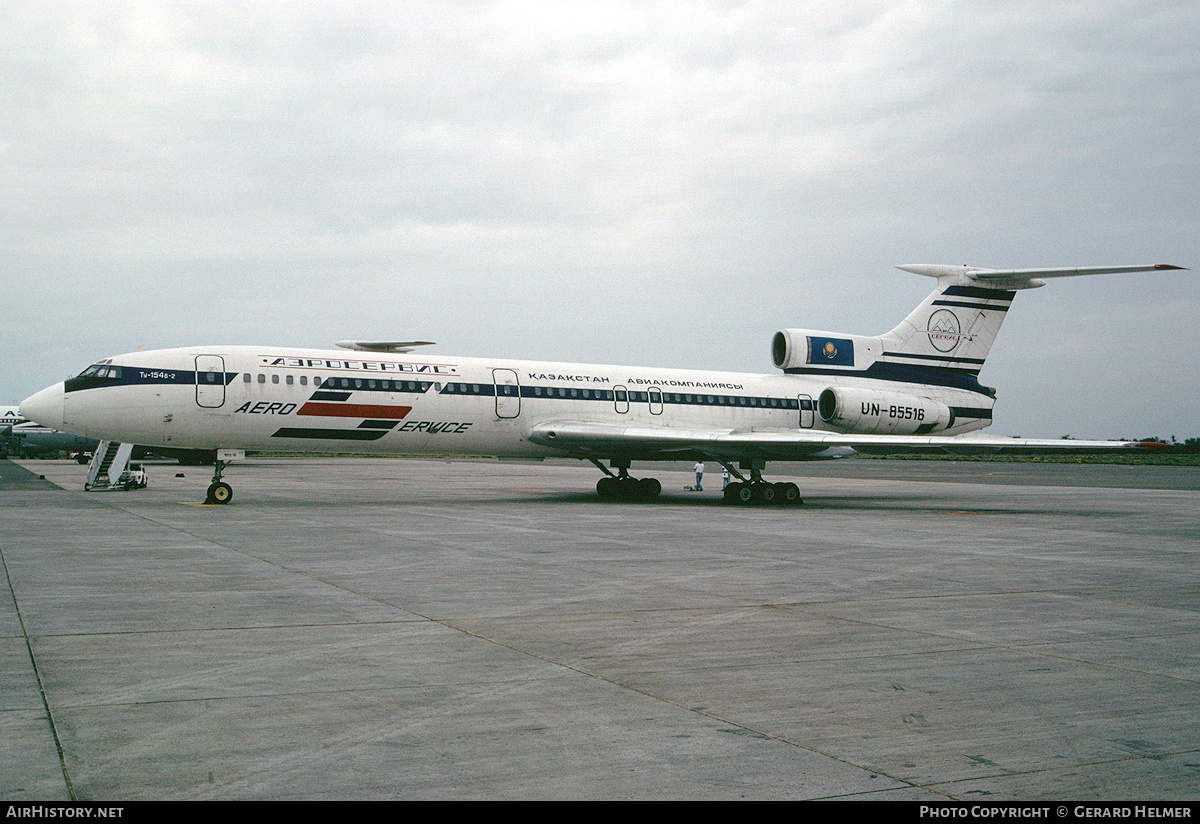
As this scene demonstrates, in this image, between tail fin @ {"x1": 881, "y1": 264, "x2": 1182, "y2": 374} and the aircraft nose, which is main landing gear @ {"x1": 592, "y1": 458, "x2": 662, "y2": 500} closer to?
tail fin @ {"x1": 881, "y1": 264, "x2": 1182, "y2": 374}

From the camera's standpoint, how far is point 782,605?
9273 millimetres

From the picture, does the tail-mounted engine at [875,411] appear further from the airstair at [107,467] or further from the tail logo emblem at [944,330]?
the airstair at [107,467]

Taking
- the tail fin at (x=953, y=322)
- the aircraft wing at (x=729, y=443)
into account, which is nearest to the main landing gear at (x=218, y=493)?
the aircraft wing at (x=729, y=443)

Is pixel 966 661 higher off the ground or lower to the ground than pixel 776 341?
lower

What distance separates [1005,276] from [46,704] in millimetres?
25998

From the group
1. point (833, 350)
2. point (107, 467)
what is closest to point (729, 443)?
point (833, 350)

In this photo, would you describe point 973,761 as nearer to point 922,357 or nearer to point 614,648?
point 614,648

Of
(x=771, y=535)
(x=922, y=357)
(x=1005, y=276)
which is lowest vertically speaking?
(x=771, y=535)

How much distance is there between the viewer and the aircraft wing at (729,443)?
22812mm

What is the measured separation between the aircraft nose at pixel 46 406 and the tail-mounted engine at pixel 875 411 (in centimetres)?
1888

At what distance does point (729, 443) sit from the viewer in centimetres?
2395

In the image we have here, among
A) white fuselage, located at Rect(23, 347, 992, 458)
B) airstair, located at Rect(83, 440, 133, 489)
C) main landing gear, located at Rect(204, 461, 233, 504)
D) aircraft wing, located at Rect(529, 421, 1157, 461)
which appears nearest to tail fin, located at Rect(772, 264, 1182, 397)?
white fuselage, located at Rect(23, 347, 992, 458)

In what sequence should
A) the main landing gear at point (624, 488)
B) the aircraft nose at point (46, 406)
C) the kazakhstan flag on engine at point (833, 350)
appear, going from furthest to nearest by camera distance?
the kazakhstan flag on engine at point (833, 350), the main landing gear at point (624, 488), the aircraft nose at point (46, 406)
